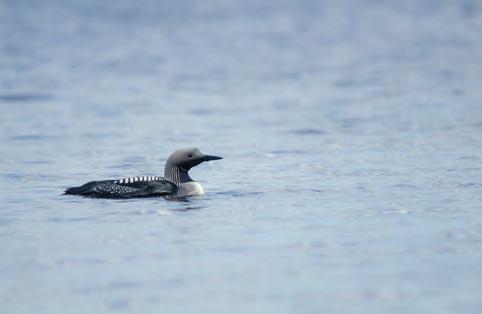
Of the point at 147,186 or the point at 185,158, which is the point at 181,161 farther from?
the point at 147,186

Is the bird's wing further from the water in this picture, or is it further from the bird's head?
the bird's head

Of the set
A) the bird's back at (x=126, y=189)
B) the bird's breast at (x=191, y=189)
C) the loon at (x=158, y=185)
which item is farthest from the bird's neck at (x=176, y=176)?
the bird's back at (x=126, y=189)

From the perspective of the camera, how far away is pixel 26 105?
23.5 metres

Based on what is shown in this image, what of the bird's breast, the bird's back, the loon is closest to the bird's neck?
the loon

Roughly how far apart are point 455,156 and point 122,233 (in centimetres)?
579

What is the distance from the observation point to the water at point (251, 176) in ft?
33.1

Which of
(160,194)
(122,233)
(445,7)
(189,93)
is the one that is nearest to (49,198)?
(160,194)

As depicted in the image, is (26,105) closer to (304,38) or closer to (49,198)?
(49,198)

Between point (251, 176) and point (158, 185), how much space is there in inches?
76.4

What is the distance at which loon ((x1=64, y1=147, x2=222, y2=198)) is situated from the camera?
13.6 metres

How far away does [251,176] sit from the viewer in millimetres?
15539

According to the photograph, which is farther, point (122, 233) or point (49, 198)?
point (49, 198)

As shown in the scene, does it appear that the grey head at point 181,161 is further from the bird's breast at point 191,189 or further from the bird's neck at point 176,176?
the bird's breast at point 191,189

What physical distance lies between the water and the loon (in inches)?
5.6
